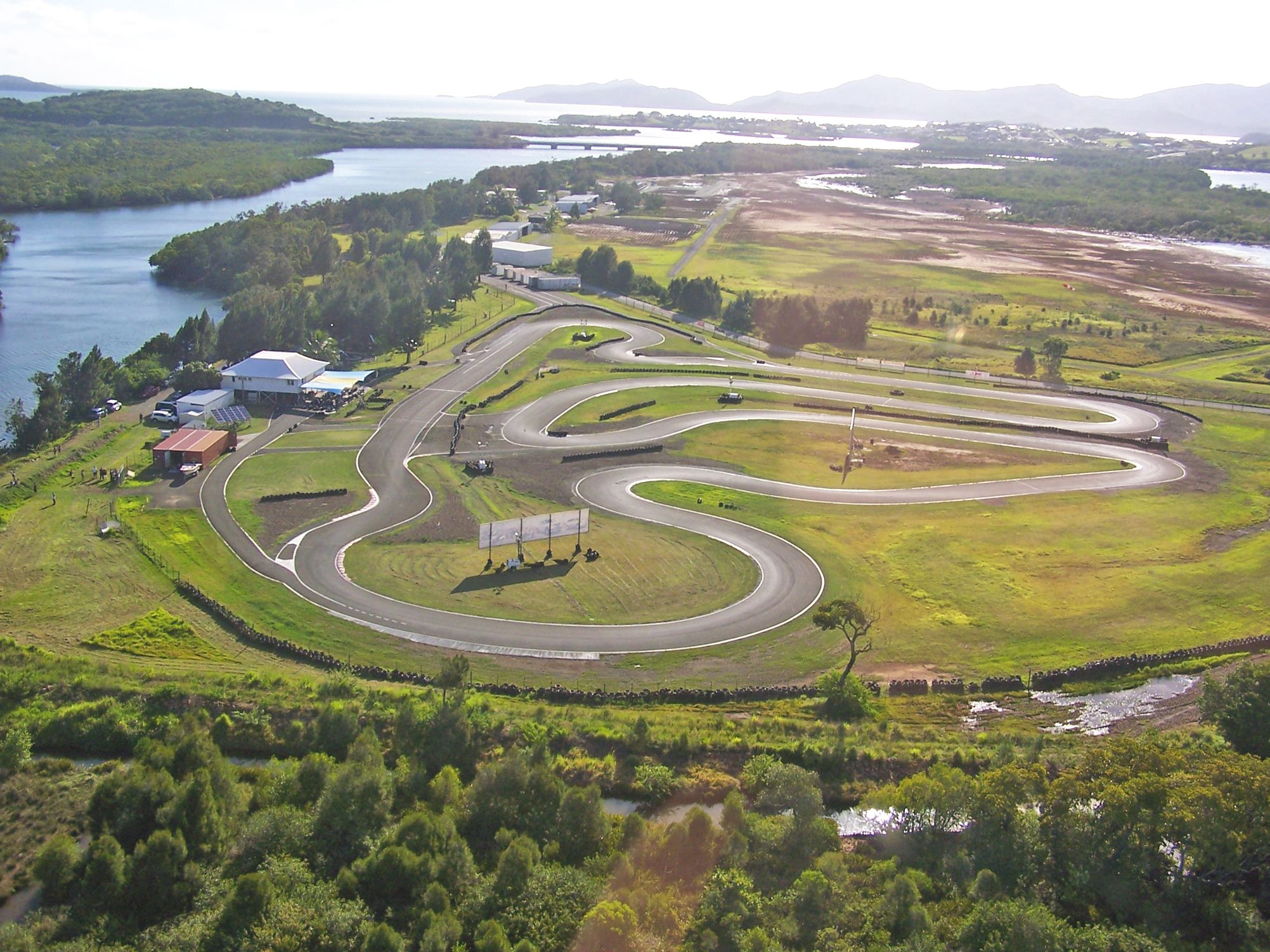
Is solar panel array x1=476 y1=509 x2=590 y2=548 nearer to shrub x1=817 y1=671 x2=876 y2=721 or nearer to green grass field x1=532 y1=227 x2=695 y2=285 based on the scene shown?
shrub x1=817 y1=671 x2=876 y2=721

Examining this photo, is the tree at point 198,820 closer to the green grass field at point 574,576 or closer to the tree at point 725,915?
the tree at point 725,915

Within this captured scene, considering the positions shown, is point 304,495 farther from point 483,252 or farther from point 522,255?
point 522,255

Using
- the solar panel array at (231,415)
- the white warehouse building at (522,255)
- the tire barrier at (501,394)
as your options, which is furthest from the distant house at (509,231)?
the solar panel array at (231,415)

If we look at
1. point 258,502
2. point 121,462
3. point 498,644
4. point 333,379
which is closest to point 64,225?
point 333,379

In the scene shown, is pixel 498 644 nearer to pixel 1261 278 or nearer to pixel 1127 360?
pixel 1127 360

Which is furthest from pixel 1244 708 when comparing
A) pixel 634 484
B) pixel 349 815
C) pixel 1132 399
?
pixel 1132 399

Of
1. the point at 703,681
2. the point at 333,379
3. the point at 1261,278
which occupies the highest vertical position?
the point at 1261,278
